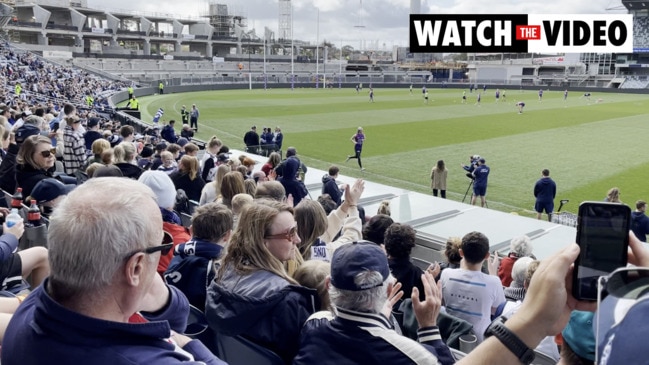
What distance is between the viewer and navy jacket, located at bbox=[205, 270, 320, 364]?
119 inches

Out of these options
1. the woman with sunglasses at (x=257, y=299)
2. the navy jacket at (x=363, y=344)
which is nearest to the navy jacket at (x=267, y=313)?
the woman with sunglasses at (x=257, y=299)

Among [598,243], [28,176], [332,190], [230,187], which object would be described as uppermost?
[598,243]

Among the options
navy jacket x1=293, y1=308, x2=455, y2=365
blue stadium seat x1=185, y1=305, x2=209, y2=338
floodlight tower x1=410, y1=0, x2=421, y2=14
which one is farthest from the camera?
floodlight tower x1=410, y1=0, x2=421, y2=14

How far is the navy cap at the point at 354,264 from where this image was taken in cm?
261

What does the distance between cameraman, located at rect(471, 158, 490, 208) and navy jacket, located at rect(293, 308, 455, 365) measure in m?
11.9

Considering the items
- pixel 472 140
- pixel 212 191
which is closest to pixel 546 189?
pixel 212 191

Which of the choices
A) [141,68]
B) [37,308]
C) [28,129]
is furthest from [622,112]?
[141,68]

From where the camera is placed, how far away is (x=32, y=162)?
643 cm

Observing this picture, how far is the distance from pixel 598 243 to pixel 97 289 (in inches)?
63.4

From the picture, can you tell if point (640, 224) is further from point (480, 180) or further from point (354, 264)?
point (354, 264)

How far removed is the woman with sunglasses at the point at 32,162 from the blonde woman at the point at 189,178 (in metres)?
2.13

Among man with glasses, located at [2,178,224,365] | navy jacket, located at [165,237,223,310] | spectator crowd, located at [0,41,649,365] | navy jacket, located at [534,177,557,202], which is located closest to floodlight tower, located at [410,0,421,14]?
navy jacket, located at [534,177,557,202]

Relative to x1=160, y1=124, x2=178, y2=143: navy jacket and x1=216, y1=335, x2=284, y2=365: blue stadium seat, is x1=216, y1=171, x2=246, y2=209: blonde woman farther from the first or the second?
x1=160, y1=124, x2=178, y2=143: navy jacket

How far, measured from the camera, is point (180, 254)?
4000 millimetres
